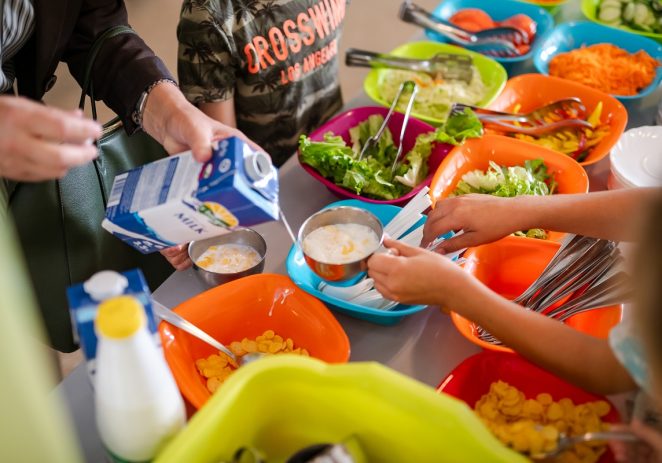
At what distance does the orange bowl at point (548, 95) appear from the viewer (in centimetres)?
170

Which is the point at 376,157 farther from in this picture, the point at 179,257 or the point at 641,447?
the point at 641,447

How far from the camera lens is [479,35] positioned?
6.71 feet

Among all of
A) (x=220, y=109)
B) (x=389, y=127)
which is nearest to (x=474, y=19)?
(x=389, y=127)

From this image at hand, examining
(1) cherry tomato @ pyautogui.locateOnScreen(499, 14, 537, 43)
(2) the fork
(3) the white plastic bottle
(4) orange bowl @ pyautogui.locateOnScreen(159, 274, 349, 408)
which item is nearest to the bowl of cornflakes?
(4) orange bowl @ pyautogui.locateOnScreen(159, 274, 349, 408)

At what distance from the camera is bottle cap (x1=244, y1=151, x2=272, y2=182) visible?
0.94 metres

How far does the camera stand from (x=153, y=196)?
0.98 metres

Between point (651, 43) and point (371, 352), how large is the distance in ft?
4.77

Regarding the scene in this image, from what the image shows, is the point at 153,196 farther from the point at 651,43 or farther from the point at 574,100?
the point at 651,43

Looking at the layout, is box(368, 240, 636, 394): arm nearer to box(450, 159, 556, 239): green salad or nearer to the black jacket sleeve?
box(450, 159, 556, 239): green salad

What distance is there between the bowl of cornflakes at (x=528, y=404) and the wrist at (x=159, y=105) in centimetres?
73

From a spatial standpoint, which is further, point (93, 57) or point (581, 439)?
point (93, 57)

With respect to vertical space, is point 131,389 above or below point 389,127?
above

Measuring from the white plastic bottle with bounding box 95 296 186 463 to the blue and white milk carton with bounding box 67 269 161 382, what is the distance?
6 cm

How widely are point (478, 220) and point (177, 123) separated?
0.59 m
